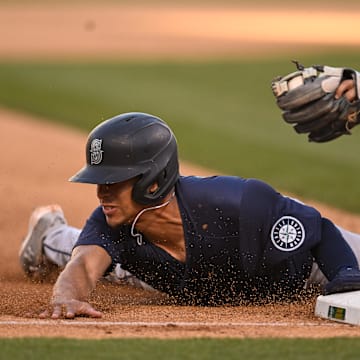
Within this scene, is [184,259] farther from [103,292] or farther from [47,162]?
[47,162]

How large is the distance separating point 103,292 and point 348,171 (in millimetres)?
5502

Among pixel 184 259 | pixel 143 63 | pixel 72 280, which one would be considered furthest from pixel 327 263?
pixel 143 63

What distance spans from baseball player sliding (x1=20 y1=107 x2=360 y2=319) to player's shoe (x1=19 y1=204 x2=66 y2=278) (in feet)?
4.98

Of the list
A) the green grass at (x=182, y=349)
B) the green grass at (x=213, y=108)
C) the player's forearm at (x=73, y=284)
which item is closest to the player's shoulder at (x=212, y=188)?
the player's forearm at (x=73, y=284)

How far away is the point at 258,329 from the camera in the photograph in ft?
14.0

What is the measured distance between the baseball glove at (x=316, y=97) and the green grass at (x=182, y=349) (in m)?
1.85

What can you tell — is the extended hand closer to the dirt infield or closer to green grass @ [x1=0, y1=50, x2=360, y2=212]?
the dirt infield

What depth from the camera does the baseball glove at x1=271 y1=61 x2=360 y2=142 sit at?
5543mm

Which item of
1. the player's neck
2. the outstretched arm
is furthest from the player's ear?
the outstretched arm

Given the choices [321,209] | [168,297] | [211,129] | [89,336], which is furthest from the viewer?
[211,129]

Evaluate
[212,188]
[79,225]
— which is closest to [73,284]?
[212,188]

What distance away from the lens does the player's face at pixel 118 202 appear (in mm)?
4742

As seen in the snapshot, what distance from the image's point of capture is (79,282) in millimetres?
4730

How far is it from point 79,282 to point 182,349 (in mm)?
1038
